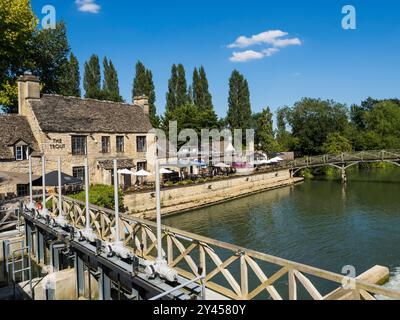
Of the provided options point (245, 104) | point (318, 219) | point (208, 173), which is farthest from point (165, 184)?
point (245, 104)

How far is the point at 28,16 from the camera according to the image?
30.9 metres

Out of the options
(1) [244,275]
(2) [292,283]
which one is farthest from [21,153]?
(2) [292,283]

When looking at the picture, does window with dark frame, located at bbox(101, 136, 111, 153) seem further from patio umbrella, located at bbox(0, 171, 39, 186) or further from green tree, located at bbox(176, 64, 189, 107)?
green tree, located at bbox(176, 64, 189, 107)

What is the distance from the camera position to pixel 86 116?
1182 inches

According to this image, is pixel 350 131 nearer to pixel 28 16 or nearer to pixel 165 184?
pixel 165 184

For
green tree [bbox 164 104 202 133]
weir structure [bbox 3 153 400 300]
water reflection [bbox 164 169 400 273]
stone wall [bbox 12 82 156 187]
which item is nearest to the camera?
weir structure [bbox 3 153 400 300]

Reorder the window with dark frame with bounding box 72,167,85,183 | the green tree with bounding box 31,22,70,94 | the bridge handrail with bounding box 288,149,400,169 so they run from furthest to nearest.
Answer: the bridge handrail with bounding box 288,149,400,169 → the green tree with bounding box 31,22,70,94 → the window with dark frame with bounding box 72,167,85,183

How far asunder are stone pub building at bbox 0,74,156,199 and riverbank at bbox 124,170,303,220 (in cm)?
354

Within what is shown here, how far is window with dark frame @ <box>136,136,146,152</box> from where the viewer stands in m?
32.6

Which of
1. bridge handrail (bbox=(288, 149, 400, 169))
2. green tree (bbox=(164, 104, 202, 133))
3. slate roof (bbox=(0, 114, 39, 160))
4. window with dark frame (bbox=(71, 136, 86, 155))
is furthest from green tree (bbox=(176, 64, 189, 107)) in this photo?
slate roof (bbox=(0, 114, 39, 160))

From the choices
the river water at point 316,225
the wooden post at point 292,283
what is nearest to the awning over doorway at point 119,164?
the river water at point 316,225

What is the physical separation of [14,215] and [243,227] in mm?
13699

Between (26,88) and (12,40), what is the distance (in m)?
5.66

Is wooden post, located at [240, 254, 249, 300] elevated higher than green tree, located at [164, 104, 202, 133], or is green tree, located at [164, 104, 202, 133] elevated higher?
green tree, located at [164, 104, 202, 133]
